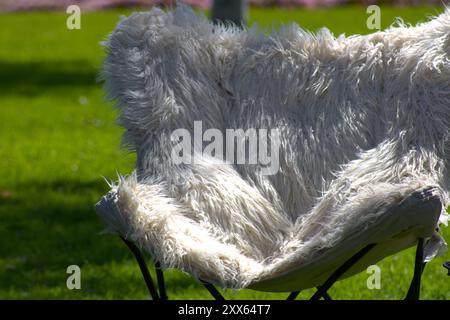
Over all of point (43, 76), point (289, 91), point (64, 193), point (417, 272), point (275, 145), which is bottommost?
point (417, 272)

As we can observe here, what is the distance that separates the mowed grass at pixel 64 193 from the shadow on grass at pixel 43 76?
12mm

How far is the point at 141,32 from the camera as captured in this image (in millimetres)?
3242

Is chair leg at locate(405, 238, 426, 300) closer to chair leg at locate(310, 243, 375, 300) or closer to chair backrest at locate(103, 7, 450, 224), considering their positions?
chair leg at locate(310, 243, 375, 300)

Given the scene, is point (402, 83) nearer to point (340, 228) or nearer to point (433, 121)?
point (433, 121)

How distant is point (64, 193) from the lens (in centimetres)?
562

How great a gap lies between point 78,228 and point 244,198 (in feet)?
6.80

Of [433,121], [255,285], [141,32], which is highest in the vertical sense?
[141,32]

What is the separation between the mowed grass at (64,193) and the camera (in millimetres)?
3891

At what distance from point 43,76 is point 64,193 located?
4946 millimetres

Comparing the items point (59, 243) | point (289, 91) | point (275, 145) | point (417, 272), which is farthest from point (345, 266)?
point (59, 243)

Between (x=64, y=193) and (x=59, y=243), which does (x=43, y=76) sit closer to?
(x=64, y=193)

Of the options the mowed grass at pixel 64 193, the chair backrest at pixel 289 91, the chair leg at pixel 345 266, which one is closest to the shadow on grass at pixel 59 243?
the mowed grass at pixel 64 193

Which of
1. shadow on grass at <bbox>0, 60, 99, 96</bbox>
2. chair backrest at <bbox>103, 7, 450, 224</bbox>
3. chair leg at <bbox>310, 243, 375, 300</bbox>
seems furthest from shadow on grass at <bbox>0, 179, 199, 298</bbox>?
shadow on grass at <bbox>0, 60, 99, 96</bbox>

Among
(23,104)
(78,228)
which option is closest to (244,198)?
(78,228)
